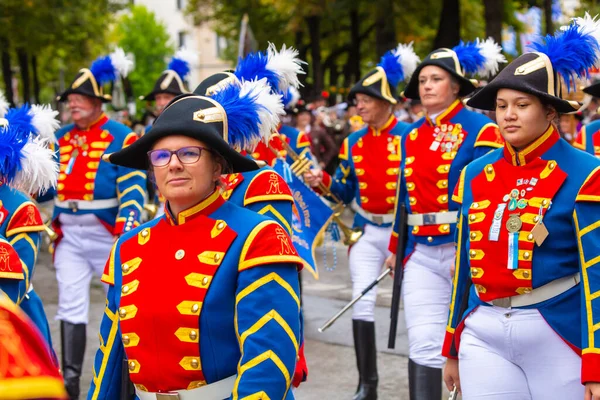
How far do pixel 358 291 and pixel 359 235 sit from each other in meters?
0.41

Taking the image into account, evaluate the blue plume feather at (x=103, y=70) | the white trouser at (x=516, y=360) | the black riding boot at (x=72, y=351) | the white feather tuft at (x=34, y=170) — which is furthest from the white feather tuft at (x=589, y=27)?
the blue plume feather at (x=103, y=70)

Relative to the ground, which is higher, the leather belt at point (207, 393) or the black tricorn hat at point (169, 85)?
the black tricorn hat at point (169, 85)

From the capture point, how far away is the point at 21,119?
18.7 ft

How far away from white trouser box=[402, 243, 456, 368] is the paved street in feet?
4.22

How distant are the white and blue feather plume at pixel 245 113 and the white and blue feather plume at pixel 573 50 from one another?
1.27 m

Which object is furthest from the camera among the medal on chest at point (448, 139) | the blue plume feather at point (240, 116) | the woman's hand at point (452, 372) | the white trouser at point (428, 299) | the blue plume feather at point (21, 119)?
the medal on chest at point (448, 139)

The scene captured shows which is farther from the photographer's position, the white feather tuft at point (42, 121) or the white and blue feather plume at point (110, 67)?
the white and blue feather plume at point (110, 67)

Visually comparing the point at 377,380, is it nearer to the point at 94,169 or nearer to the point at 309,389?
the point at 309,389

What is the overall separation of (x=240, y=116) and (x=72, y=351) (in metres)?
4.07

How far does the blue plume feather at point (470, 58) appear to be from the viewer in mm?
6309

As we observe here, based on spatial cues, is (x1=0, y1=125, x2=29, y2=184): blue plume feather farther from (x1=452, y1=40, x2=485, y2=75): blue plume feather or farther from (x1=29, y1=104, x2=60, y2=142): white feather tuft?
(x1=452, y1=40, x2=485, y2=75): blue plume feather

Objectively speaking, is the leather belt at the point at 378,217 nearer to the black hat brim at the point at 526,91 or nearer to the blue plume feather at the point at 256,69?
the blue plume feather at the point at 256,69

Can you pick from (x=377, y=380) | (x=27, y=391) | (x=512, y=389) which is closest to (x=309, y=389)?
(x=377, y=380)

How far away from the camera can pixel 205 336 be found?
332 cm
